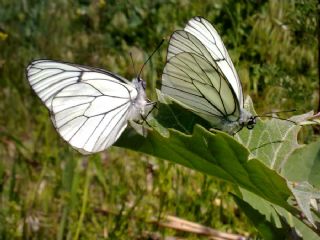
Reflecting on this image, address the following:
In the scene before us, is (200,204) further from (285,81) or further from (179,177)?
(285,81)

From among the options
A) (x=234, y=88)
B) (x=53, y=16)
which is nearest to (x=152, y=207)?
(x=234, y=88)

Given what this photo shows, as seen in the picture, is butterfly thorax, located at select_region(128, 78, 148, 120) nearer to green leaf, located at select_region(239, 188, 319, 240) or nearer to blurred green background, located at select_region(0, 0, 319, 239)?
blurred green background, located at select_region(0, 0, 319, 239)

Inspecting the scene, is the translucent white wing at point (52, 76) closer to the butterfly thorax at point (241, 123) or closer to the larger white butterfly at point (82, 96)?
the larger white butterfly at point (82, 96)

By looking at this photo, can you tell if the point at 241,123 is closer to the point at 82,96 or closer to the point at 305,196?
the point at 305,196

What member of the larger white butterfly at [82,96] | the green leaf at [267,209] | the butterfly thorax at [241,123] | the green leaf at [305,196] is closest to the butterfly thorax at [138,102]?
the larger white butterfly at [82,96]

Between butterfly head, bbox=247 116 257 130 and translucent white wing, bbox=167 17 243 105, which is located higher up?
translucent white wing, bbox=167 17 243 105

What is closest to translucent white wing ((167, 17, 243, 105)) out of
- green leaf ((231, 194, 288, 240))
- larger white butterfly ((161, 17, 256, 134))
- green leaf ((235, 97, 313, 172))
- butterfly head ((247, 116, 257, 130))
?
larger white butterfly ((161, 17, 256, 134))
